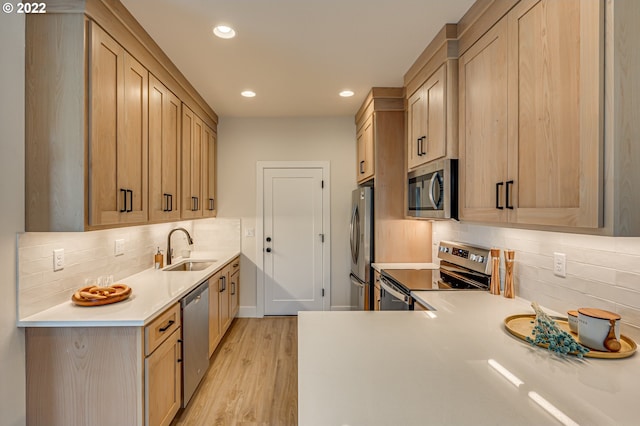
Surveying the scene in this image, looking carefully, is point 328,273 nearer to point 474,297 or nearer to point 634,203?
point 474,297

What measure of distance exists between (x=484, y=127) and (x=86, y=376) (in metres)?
2.41

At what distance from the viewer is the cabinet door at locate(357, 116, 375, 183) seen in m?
3.46

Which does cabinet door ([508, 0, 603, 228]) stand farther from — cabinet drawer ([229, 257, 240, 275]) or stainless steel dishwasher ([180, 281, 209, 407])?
cabinet drawer ([229, 257, 240, 275])

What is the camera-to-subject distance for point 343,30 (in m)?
2.18

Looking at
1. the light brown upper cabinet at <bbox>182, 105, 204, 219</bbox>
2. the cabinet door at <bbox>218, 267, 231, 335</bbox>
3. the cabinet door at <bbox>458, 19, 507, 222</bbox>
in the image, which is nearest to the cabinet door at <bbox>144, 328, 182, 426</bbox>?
the cabinet door at <bbox>218, 267, 231, 335</bbox>

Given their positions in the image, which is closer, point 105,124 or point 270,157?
point 105,124

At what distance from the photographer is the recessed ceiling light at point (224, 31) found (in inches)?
83.5

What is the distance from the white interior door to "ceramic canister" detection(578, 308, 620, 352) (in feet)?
10.4

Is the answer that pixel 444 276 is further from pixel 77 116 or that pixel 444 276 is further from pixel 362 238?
pixel 77 116

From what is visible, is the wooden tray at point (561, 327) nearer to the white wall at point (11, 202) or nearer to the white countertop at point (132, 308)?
the white countertop at point (132, 308)

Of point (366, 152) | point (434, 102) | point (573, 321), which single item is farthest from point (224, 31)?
point (573, 321)

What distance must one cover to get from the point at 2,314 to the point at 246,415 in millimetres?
1544

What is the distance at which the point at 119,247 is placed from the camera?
2.56m

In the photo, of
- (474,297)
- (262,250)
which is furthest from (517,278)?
Result: (262,250)
